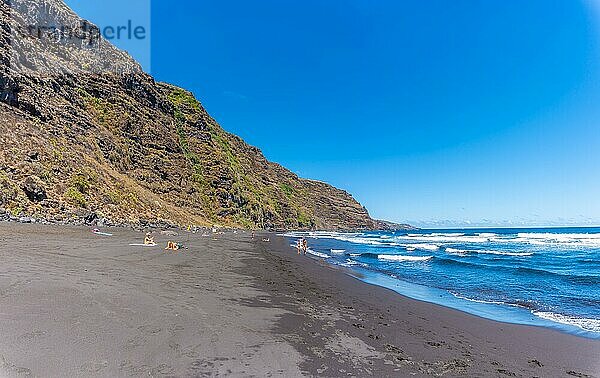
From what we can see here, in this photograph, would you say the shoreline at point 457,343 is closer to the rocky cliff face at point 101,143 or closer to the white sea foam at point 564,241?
the rocky cliff face at point 101,143

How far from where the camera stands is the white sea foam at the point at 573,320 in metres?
9.05

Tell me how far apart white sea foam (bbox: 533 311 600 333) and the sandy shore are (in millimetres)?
1472

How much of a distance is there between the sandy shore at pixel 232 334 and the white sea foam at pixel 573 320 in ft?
4.83

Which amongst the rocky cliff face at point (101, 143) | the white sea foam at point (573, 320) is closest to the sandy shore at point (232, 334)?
the white sea foam at point (573, 320)

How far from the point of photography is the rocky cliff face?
112ft

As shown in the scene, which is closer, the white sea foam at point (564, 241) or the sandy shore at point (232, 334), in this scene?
the sandy shore at point (232, 334)

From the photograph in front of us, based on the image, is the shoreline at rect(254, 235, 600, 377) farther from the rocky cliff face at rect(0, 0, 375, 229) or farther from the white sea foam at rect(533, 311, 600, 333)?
the rocky cliff face at rect(0, 0, 375, 229)

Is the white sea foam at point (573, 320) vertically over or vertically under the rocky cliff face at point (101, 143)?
under

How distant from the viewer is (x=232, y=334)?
19.3ft

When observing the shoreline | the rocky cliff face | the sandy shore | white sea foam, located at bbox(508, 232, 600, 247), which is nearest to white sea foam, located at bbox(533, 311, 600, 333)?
the shoreline

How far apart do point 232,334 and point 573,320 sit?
31.0ft

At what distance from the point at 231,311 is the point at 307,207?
449 feet

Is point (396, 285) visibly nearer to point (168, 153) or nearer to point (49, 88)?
point (49, 88)

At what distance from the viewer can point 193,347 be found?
5.07 metres
